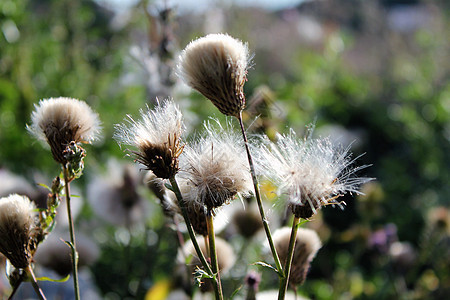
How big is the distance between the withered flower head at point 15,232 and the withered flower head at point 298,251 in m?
0.37

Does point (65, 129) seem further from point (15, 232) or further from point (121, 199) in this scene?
point (121, 199)

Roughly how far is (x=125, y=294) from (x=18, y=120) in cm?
103

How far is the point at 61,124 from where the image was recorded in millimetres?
613

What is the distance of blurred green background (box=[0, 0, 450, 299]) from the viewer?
4.94 ft

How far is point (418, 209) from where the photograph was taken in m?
2.85

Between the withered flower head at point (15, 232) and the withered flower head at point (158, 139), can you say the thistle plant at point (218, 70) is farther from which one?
the withered flower head at point (15, 232)

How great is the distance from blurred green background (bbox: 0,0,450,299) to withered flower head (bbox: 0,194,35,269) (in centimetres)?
33

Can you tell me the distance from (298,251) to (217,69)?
36 cm

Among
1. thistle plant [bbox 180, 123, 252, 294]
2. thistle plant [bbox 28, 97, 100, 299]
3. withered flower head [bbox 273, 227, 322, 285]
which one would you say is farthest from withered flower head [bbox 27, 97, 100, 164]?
withered flower head [bbox 273, 227, 322, 285]

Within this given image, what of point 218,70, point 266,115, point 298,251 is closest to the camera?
point 218,70

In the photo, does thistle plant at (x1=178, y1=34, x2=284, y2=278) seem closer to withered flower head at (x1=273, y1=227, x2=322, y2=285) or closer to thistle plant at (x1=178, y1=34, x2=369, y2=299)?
thistle plant at (x1=178, y1=34, x2=369, y2=299)

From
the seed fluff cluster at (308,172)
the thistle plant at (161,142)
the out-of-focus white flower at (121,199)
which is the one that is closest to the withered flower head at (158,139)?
the thistle plant at (161,142)

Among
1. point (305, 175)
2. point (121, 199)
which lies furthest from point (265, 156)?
point (121, 199)

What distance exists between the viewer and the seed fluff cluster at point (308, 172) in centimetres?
56
